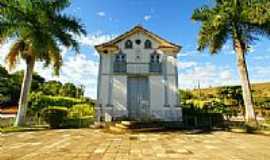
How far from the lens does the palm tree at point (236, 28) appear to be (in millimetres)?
16188

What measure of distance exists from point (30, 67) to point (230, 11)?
13907 millimetres

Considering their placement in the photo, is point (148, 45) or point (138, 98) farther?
point (148, 45)

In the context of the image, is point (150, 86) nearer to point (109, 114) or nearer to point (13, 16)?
point (109, 114)

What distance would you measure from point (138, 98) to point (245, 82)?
6972 mm

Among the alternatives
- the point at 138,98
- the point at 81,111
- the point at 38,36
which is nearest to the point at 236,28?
the point at 138,98

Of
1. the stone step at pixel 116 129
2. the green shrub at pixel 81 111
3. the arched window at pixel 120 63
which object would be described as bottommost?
the stone step at pixel 116 129

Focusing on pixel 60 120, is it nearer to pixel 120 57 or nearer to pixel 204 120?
pixel 120 57

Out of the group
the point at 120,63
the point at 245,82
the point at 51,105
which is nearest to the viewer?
the point at 245,82

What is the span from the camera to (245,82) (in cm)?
1656

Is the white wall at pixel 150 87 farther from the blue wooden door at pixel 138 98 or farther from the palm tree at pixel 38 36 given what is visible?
the palm tree at pixel 38 36

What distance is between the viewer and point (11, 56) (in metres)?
17.7

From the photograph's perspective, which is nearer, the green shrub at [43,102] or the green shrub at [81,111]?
the green shrub at [81,111]

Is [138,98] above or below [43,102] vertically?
below

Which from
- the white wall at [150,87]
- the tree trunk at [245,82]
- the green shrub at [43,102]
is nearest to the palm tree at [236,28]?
the tree trunk at [245,82]
